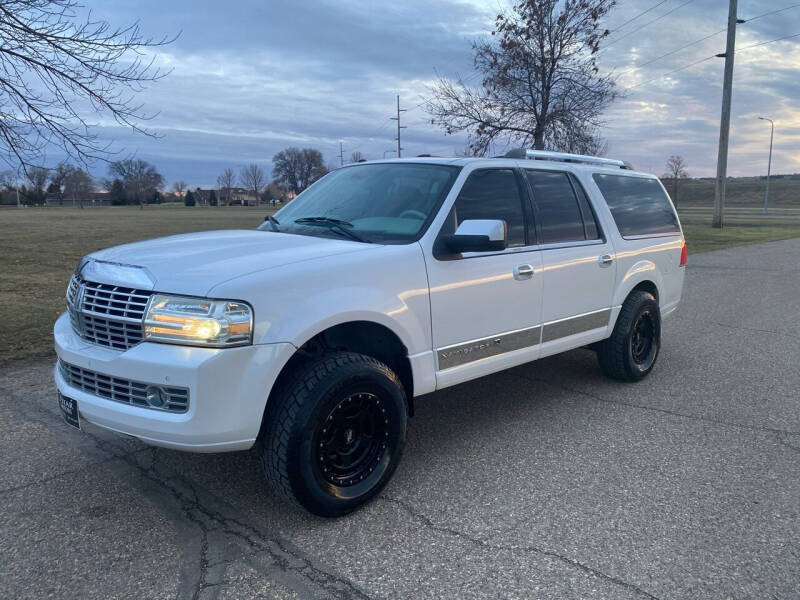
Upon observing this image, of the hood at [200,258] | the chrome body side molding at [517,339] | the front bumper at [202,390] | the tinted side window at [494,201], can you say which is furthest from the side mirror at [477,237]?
the front bumper at [202,390]

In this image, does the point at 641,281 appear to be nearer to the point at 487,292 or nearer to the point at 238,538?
the point at 487,292

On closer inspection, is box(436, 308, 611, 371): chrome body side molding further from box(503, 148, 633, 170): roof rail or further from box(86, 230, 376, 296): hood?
box(503, 148, 633, 170): roof rail

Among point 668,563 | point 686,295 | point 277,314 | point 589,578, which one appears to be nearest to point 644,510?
point 668,563

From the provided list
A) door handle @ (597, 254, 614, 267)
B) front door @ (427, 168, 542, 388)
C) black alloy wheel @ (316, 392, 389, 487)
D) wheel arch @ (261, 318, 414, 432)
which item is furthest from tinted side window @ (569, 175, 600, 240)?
black alloy wheel @ (316, 392, 389, 487)

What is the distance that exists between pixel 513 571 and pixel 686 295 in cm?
909

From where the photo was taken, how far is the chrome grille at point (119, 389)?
2.89m

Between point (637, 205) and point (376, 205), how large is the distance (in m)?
2.83

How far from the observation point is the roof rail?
16.0 ft

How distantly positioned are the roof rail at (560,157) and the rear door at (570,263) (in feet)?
0.70

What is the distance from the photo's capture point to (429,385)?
3.81m

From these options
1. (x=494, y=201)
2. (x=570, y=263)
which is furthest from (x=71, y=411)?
(x=570, y=263)

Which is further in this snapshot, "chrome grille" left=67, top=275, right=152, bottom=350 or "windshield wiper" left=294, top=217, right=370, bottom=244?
"windshield wiper" left=294, top=217, right=370, bottom=244

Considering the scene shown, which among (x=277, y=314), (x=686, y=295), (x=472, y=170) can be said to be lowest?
(x=686, y=295)

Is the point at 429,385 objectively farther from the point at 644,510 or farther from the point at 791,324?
the point at 791,324
